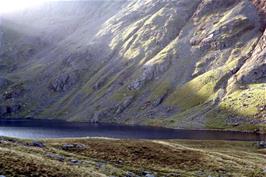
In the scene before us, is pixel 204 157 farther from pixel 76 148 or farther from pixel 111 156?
pixel 76 148

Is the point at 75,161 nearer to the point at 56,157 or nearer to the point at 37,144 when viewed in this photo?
the point at 56,157

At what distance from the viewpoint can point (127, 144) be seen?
5378 cm

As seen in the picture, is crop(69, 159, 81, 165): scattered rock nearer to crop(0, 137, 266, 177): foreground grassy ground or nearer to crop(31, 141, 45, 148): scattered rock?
crop(0, 137, 266, 177): foreground grassy ground

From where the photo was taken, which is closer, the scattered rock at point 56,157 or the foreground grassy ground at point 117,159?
the foreground grassy ground at point 117,159

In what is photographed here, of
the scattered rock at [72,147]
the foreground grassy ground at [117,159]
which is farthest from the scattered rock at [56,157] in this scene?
the scattered rock at [72,147]

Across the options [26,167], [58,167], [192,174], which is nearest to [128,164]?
[192,174]

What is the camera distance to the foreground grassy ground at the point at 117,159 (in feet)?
116

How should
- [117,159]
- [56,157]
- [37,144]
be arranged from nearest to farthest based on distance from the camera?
[56,157]
[117,159]
[37,144]

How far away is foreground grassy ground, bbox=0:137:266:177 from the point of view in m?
35.3

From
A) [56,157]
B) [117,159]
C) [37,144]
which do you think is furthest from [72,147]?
[56,157]

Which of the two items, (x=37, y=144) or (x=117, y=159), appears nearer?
(x=117, y=159)

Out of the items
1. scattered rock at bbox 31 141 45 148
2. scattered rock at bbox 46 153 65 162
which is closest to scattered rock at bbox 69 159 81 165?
scattered rock at bbox 46 153 65 162

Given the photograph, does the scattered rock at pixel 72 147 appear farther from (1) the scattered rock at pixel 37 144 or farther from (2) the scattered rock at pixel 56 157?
(2) the scattered rock at pixel 56 157

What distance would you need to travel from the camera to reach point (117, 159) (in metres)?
46.7
